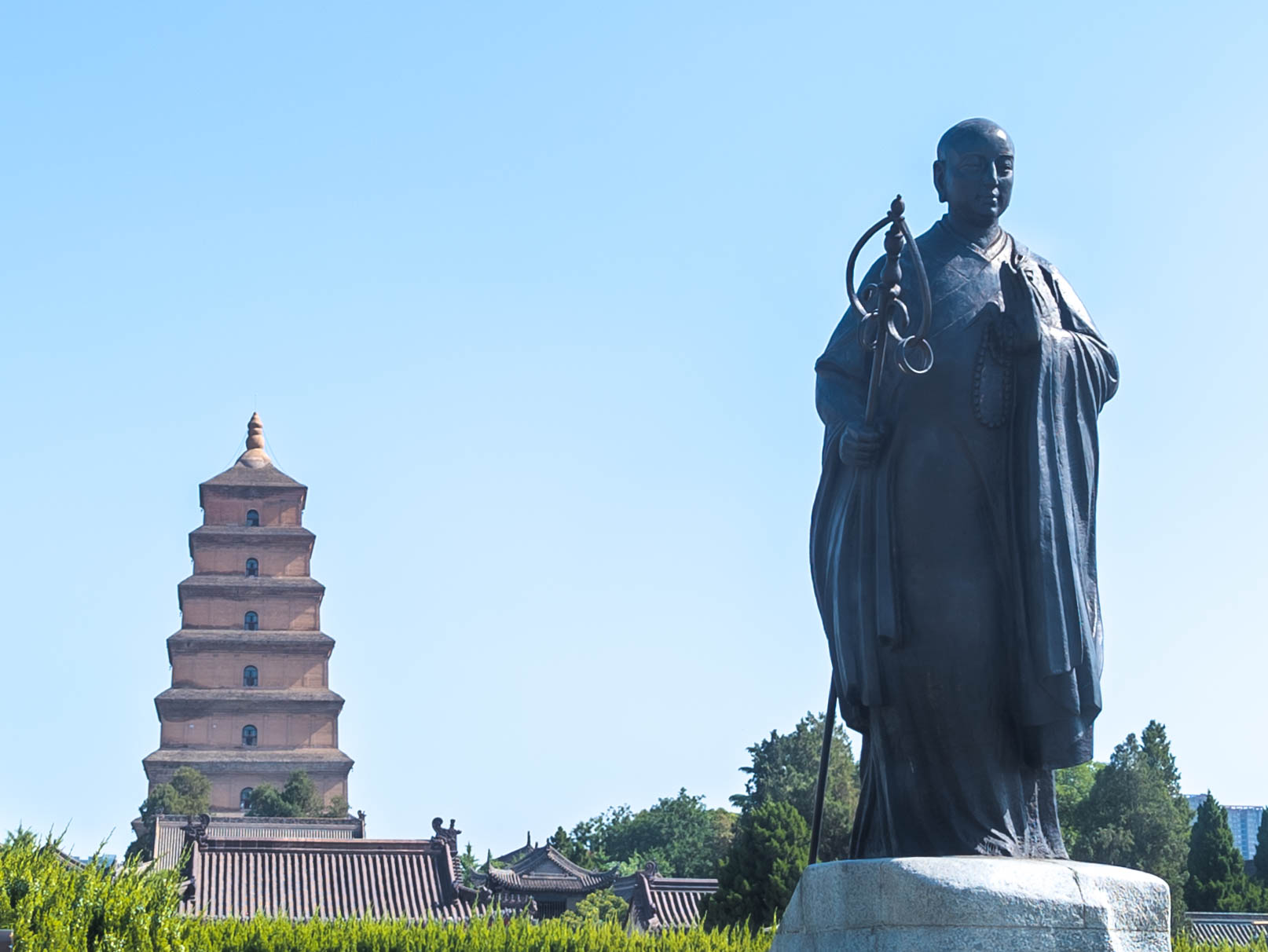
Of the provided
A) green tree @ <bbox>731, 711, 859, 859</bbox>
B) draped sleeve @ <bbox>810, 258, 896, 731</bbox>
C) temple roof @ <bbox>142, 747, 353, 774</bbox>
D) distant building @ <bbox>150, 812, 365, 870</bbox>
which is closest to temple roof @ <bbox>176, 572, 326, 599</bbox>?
temple roof @ <bbox>142, 747, 353, 774</bbox>

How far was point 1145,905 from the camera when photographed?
20.5 feet

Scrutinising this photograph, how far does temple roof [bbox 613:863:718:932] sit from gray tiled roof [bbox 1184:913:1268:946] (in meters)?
10.9

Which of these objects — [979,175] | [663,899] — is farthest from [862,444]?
[663,899]

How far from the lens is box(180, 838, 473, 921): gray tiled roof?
39.0m

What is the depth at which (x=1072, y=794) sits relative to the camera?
6850cm

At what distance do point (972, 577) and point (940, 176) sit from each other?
174 cm

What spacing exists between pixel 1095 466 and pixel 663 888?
3932 centimetres

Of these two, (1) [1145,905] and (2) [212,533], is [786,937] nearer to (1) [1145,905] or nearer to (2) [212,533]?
(1) [1145,905]

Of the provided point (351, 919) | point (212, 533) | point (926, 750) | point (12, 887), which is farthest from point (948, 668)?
point (212, 533)

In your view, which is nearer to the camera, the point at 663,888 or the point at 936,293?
the point at 936,293

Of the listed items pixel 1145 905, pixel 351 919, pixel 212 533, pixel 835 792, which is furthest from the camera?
pixel 212 533

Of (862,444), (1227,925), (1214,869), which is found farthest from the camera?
(1214,869)

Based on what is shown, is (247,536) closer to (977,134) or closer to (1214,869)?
(1214,869)

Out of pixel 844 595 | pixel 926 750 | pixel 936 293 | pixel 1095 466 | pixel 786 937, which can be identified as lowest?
pixel 786 937
